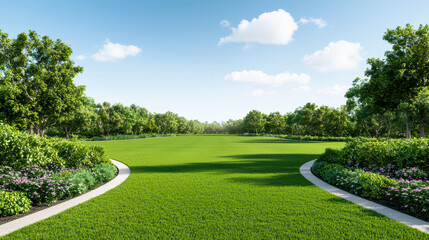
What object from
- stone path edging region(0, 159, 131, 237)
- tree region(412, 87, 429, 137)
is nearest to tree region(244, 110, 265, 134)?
tree region(412, 87, 429, 137)

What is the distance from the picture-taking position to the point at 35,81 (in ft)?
79.4

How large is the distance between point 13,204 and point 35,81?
25507mm

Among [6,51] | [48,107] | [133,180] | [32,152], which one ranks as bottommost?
[133,180]

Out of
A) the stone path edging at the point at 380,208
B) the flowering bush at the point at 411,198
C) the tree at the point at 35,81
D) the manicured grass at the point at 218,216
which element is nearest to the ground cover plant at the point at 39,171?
the manicured grass at the point at 218,216

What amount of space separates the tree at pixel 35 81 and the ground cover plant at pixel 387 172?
2742cm

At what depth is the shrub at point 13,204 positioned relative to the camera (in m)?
4.93

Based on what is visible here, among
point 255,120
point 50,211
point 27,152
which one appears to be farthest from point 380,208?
point 255,120

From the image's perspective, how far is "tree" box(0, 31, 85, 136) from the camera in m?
22.7

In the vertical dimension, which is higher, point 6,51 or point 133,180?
point 6,51

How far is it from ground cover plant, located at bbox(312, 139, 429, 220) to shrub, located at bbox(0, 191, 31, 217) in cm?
915

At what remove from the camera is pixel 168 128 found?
94062 mm

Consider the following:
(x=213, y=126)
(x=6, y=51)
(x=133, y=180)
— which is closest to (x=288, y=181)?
(x=133, y=180)

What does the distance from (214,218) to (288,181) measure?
4576 mm

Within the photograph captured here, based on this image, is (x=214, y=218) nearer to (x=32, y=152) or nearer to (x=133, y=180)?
(x=133, y=180)
